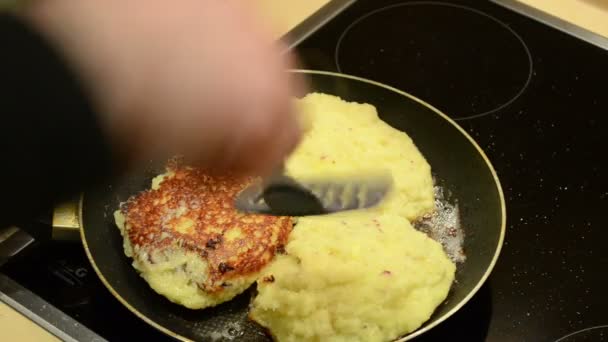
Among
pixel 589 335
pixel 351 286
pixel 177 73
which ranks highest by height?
pixel 177 73

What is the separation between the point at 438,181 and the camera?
47.2 inches

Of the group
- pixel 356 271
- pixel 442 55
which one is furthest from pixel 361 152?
pixel 442 55

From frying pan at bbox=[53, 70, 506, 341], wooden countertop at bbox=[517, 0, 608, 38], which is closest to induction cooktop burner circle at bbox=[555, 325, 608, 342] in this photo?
frying pan at bbox=[53, 70, 506, 341]

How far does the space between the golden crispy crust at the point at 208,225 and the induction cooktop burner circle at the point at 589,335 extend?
1.47 ft

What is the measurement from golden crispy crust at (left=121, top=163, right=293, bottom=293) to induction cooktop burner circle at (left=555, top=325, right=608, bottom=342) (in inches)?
17.6

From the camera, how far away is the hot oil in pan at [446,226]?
108 centimetres

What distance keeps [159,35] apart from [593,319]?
75cm

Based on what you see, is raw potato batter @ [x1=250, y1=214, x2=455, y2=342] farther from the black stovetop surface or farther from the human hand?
the human hand

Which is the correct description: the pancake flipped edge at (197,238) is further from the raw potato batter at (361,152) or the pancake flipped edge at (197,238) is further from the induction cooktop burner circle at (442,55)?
the induction cooktop burner circle at (442,55)

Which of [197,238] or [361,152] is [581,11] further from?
[197,238]

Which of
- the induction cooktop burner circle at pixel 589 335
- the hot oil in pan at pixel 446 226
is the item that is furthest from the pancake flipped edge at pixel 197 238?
the induction cooktop burner circle at pixel 589 335

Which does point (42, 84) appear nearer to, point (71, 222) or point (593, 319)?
point (71, 222)

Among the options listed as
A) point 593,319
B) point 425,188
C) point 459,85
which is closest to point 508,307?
point 593,319

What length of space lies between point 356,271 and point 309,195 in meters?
0.18
